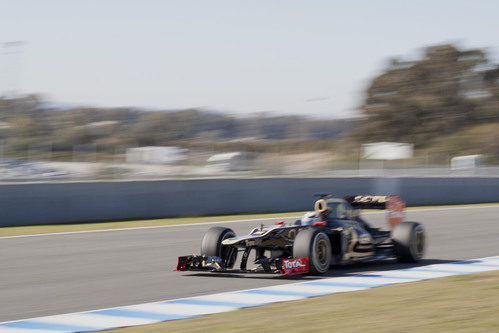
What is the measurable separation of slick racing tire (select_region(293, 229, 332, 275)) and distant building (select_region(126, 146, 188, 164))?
11465 millimetres

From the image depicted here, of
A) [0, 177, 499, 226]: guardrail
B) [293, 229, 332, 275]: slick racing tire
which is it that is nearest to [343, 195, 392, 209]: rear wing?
[293, 229, 332, 275]: slick racing tire

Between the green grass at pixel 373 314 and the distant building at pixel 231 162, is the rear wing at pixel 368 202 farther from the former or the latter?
the distant building at pixel 231 162

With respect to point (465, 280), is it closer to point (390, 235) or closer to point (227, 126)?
point (390, 235)

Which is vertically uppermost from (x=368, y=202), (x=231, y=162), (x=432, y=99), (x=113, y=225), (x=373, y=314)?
(x=432, y=99)

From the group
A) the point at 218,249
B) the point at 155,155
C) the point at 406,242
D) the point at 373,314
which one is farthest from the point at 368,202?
the point at 155,155

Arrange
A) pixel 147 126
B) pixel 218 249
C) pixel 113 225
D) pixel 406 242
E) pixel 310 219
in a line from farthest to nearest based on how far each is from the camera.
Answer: pixel 147 126, pixel 113 225, pixel 406 242, pixel 310 219, pixel 218 249

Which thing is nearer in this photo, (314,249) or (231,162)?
(314,249)

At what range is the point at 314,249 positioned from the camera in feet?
28.7

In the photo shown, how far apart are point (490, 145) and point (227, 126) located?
3172 centimetres

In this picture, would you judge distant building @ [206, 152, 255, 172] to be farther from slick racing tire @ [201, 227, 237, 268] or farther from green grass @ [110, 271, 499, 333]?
green grass @ [110, 271, 499, 333]

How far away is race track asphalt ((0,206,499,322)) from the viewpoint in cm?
775

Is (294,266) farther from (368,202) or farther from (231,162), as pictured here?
(231,162)

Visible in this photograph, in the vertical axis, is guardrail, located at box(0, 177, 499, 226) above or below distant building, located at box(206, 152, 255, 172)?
below

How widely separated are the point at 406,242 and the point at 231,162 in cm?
1152
